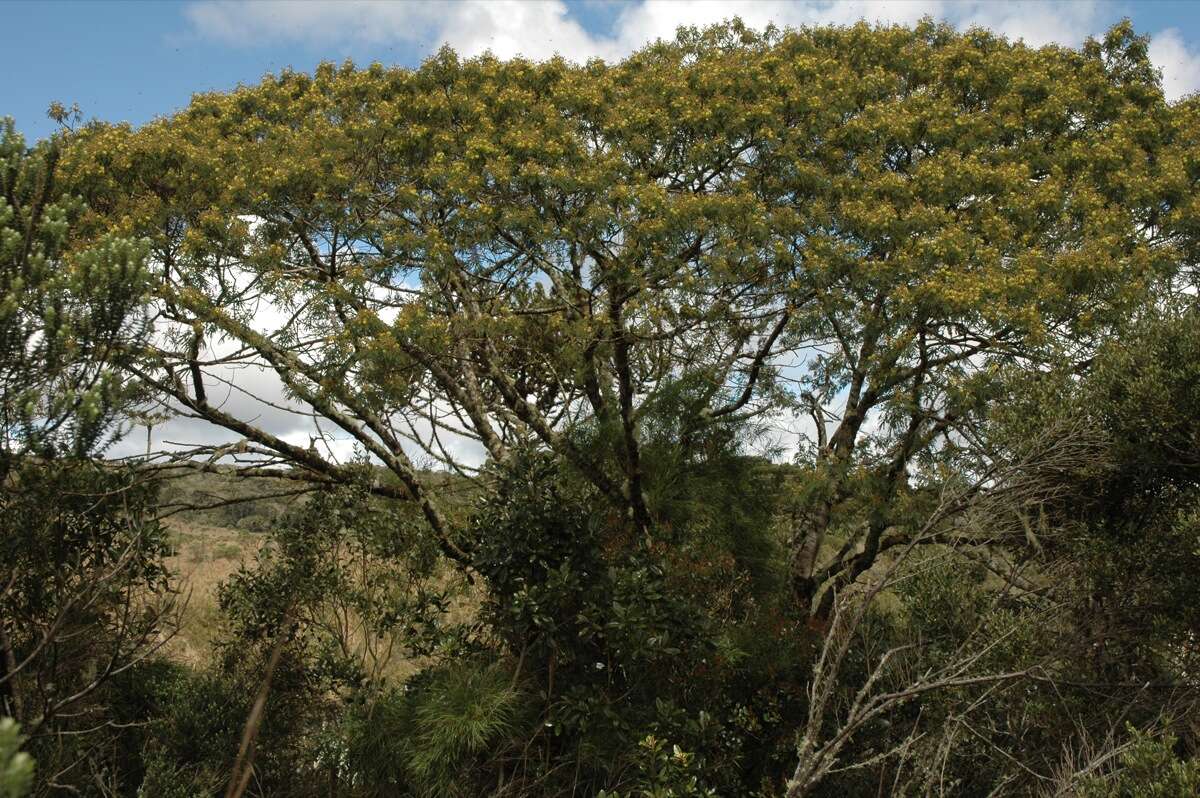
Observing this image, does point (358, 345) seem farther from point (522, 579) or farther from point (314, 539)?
point (522, 579)

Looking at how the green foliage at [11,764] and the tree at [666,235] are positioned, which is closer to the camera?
the green foliage at [11,764]

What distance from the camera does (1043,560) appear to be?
7.62m

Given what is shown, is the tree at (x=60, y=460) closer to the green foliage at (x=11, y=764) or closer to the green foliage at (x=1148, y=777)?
the green foliage at (x=11, y=764)

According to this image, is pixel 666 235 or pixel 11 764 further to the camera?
pixel 666 235

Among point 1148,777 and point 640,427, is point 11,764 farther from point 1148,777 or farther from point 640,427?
point 640,427

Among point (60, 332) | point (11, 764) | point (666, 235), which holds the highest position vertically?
point (666, 235)

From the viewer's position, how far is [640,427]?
10.2m

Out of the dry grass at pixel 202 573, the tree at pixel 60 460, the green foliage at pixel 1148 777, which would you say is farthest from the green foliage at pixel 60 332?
the green foliage at pixel 1148 777

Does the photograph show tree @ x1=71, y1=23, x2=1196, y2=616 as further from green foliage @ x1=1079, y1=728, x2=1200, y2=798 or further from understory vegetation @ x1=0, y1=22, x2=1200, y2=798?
green foliage @ x1=1079, y1=728, x2=1200, y2=798

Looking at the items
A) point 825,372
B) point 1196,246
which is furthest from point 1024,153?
point 825,372

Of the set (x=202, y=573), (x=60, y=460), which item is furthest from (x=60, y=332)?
(x=202, y=573)

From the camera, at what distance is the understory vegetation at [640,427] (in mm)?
6758

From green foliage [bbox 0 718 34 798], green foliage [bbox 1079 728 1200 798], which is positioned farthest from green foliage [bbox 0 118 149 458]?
green foliage [bbox 1079 728 1200 798]

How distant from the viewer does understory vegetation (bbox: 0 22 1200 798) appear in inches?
266
